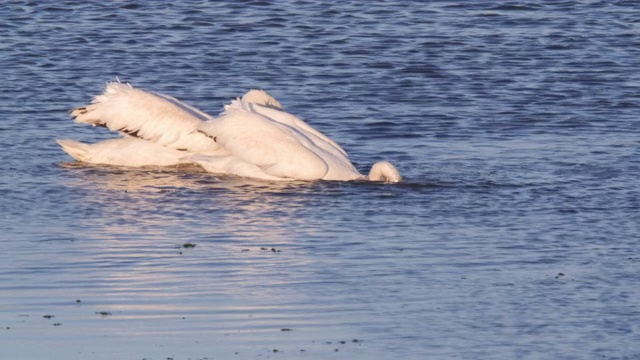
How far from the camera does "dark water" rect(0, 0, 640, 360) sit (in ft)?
28.3

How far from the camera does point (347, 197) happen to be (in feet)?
41.3

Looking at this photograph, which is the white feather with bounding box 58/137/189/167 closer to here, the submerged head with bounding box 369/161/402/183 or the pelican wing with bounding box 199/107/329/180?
the pelican wing with bounding box 199/107/329/180

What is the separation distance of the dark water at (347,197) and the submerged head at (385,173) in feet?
0.44

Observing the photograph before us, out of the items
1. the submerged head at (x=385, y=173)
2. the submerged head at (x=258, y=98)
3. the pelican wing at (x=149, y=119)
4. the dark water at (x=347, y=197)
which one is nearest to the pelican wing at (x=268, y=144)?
the dark water at (x=347, y=197)

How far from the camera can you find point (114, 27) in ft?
68.4

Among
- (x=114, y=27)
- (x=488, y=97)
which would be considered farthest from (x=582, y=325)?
(x=114, y=27)

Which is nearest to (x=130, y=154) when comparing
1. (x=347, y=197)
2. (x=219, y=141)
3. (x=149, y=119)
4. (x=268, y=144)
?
(x=149, y=119)

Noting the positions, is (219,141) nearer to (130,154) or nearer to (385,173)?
(130,154)

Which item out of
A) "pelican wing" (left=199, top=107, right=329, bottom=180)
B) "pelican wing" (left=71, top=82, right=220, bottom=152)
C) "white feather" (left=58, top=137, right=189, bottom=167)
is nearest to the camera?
"pelican wing" (left=199, top=107, right=329, bottom=180)

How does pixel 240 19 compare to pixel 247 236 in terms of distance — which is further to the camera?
pixel 240 19

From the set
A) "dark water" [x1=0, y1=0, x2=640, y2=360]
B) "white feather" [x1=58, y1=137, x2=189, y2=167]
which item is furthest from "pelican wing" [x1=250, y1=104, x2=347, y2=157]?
"white feather" [x1=58, y1=137, x2=189, y2=167]

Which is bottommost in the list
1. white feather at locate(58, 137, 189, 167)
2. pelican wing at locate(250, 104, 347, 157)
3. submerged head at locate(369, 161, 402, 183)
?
white feather at locate(58, 137, 189, 167)

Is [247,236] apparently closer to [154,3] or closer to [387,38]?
[387,38]

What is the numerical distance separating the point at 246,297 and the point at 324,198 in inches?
136
